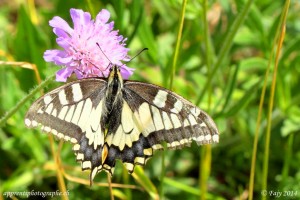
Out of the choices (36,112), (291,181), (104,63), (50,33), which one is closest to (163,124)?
(104,63)

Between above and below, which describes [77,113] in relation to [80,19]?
below

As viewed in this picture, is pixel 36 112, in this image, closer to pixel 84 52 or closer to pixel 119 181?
pixel 84 52

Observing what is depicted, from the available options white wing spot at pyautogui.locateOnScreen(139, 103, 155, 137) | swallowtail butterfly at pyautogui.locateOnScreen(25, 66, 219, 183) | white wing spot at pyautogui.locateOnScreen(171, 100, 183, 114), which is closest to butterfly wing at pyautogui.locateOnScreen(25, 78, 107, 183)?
swallowtail butterfly at pyautogui.locateOnScreen(25, 66, 219, 183)

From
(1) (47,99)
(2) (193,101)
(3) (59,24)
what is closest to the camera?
(1) (47,99)

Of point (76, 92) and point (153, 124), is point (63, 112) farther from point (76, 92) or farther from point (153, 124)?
point (153, 124)

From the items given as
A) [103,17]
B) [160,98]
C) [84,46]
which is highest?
[103,17]

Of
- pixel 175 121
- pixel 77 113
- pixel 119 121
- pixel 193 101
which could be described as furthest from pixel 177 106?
pixel 193 101
